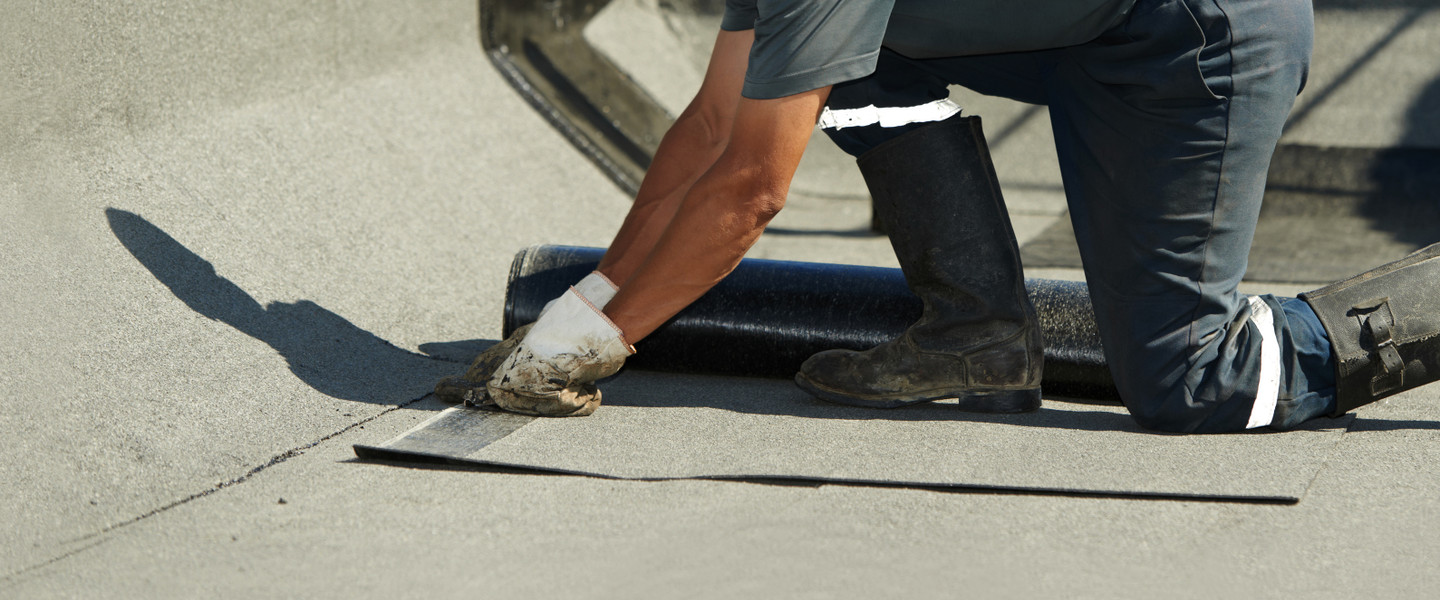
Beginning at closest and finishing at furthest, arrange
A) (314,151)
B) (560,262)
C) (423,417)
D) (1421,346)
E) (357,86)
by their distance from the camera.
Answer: (1421,346) → (423,417) → (560,262) → (314,151) → (357,86)

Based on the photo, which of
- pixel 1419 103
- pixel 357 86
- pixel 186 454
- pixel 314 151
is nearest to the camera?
pixel 186 454

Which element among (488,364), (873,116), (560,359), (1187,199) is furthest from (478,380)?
(1187,199)

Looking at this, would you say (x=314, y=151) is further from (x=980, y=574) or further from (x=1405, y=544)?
(x=1405, y=544)

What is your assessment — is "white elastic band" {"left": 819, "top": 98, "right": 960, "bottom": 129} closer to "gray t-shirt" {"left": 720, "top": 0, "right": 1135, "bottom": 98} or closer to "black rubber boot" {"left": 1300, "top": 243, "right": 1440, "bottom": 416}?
"gray t-shirt" {"left": 720, "top": 0, "right": 1135, "bottom": 98}

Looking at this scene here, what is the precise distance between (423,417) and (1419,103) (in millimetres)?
4326

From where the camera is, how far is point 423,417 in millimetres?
2080

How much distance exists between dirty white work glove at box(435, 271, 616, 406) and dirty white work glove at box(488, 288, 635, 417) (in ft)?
0.16

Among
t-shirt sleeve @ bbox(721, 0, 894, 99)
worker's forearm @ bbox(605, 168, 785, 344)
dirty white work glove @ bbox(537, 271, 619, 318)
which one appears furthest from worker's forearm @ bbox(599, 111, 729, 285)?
t-shirt sleeve @ bbox(721, 0, 894, 99)

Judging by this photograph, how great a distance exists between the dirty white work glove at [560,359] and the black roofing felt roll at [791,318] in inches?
14.9

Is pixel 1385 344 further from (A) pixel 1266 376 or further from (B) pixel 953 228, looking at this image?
(B) pixel 953 228

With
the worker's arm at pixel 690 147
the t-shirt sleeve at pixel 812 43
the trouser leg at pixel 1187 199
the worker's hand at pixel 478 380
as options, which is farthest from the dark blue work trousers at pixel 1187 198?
the worker's hand at pixel 478 380

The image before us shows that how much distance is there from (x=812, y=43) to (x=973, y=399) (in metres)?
0.78

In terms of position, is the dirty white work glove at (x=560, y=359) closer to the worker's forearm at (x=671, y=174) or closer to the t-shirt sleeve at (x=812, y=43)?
the worker's forearm at (x=671, y=174)

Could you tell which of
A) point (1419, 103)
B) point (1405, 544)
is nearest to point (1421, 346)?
point (1405, 544)
